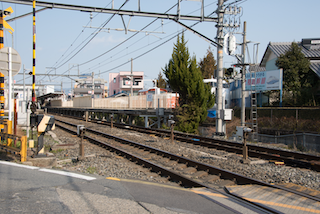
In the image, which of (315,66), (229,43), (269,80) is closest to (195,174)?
(229,43)

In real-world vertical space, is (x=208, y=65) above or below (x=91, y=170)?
above

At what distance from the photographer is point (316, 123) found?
57.5 feet

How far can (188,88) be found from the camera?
1911 cm

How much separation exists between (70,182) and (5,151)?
14.0 feet

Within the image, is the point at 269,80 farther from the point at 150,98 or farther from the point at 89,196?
the point at 89,196

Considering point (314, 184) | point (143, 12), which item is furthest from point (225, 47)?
point (314, 184)

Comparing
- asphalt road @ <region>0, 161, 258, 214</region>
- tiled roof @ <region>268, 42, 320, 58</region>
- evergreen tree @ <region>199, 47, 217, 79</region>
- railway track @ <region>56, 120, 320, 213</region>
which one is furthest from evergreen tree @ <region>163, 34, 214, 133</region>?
evergreen tree @ <region>199, 47, 217, 79</region>

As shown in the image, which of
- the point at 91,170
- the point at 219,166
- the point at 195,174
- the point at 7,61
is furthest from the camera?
the point at 7,61

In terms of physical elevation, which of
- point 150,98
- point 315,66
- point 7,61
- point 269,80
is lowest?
point 150,98

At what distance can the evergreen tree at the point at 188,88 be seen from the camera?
760 inches

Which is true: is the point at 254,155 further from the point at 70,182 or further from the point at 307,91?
the point at 307,91

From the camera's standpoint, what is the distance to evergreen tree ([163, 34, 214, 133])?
19.3 m

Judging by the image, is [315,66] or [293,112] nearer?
[293,112]

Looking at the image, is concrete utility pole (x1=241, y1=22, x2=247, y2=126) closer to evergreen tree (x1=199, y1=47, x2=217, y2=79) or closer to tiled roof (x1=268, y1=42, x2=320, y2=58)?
tiled roof (x1=268, y1=42, x2=320, y2=58)
